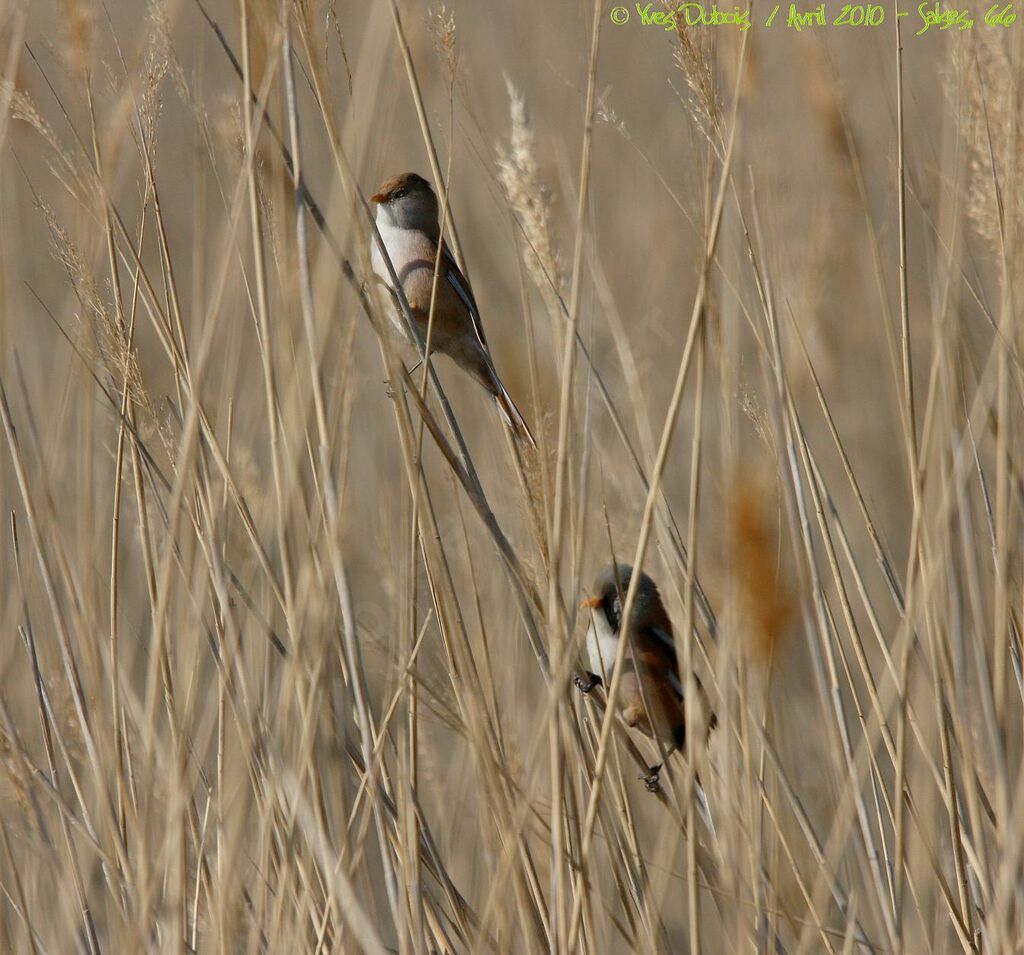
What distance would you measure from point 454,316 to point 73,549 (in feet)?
3.23

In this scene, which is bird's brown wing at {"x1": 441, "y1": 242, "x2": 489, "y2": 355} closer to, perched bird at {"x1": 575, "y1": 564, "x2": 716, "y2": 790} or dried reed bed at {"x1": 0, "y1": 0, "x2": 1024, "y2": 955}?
dried reed bed at {"x1": 0, "y1": 0, "x2": 1024, "y2": 955}

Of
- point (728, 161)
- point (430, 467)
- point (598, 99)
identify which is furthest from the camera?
point (430, 467)

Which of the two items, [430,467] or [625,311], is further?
[625,311]

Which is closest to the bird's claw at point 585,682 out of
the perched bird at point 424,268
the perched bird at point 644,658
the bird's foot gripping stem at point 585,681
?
the bird's foot gripping stem at point 585,681

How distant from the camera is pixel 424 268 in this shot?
2984 mm

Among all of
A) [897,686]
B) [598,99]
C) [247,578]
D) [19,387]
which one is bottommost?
[897,686]

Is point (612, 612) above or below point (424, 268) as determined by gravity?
below

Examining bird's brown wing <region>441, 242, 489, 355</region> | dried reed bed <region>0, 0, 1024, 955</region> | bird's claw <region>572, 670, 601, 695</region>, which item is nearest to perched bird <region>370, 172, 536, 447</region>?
bird's brown wing <region>441, 242, 489, 355</region>

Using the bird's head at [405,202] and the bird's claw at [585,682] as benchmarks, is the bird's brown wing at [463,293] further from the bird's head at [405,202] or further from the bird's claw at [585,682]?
the bird's claw at [585,682]

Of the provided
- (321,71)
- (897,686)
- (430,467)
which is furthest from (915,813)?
(430,467)

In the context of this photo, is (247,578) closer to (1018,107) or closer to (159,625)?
(159,625)

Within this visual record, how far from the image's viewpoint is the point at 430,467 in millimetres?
3752

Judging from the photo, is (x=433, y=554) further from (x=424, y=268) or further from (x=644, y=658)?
(x=424, y=268)

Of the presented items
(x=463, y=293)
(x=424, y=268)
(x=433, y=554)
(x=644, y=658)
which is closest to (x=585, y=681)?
(x=644, y=658)
